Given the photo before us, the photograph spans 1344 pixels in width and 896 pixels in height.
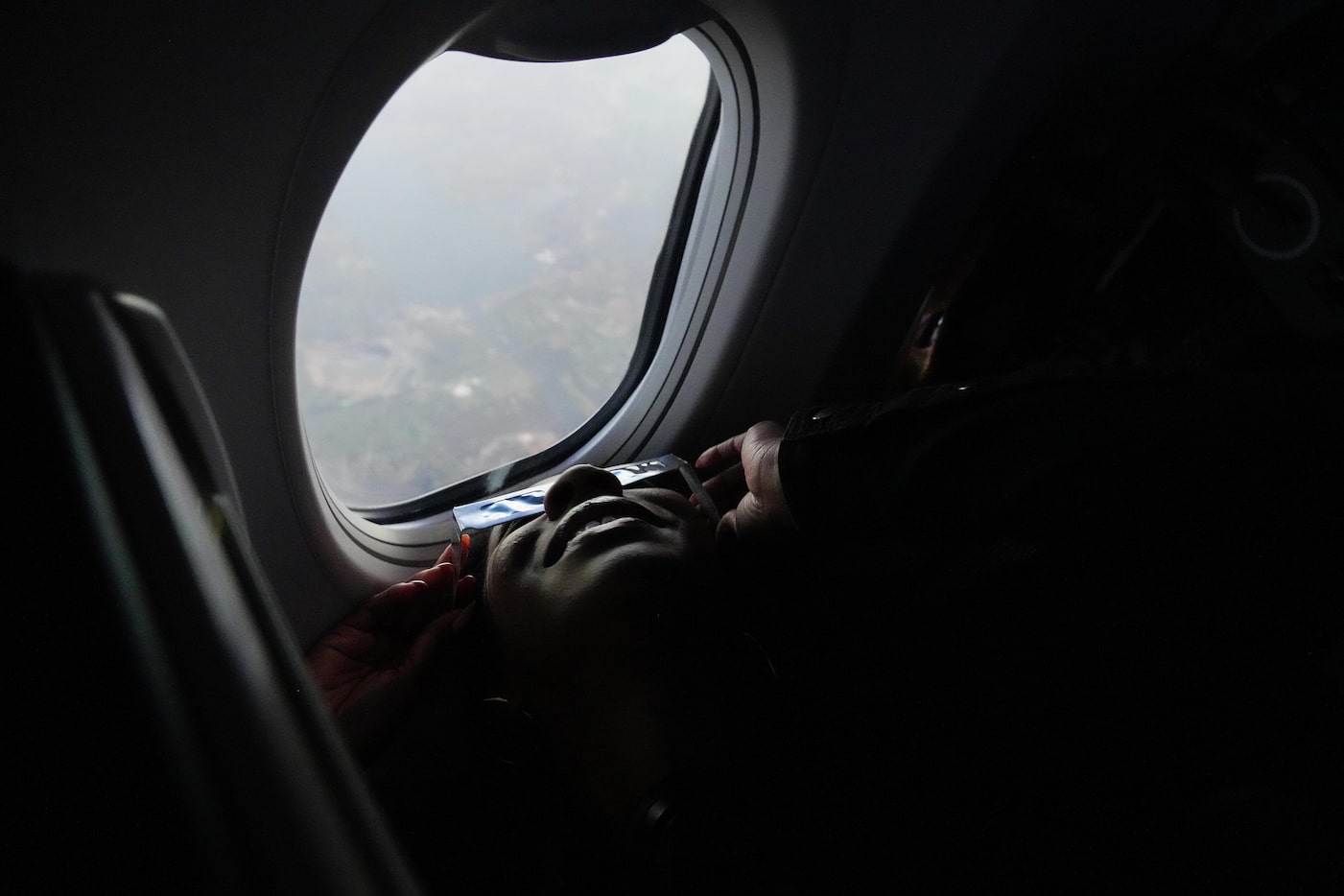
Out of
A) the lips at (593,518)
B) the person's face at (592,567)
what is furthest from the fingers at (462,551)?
the lips at (593,518)

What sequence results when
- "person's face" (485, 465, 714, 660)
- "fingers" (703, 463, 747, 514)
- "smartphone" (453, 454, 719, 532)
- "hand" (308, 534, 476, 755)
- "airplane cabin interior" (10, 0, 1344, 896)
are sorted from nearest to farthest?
"airplane cabin interior" (10, 0, 1344, 896) → "person's face" (485, 465, 714, 660) → "hand" (308, 534, 476, 755) → "smartphone" (453, 454, 719, 532) → "fingers" (703, 463, 747, 514)

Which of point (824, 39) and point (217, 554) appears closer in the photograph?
point (217, 554)

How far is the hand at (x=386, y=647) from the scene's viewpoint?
3.06 ft

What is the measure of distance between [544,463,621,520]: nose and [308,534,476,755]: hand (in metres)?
0.22

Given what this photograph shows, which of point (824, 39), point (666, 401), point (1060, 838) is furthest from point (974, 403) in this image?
point (666, 401)

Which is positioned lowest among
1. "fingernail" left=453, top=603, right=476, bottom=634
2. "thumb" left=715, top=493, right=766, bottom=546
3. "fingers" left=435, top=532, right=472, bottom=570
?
"thumb" left=715, top=493, right=766, bottom=546

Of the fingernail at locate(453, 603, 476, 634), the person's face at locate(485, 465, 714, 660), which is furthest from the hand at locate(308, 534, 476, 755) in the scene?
the person's face at locate(485, 465, 714, 660)

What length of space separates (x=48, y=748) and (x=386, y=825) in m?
0.12

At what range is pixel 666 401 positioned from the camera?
1.41 metres

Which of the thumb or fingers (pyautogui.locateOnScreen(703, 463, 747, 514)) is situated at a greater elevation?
fingers (pyautogui.locateOnScreen(703, 463, 747, 514))

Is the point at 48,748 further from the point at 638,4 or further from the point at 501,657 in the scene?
the point at 638,4

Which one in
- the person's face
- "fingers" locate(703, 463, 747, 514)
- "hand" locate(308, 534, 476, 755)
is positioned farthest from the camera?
"fingers" locate(703, 463, 747, 514)

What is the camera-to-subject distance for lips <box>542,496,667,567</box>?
2.86 ft

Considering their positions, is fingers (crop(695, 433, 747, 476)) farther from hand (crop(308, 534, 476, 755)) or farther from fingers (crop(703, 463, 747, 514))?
hand (crop(308, 534, 476, 755))
